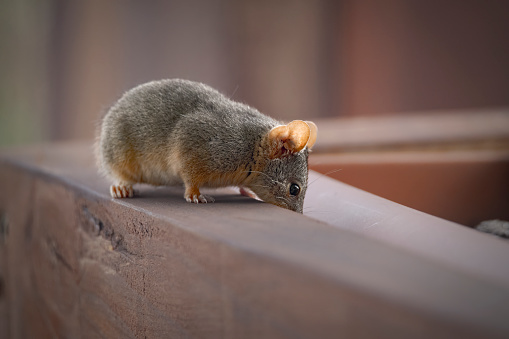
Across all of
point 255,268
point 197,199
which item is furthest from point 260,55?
point 255,268

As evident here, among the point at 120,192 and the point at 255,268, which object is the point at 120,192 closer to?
the point at 120,192

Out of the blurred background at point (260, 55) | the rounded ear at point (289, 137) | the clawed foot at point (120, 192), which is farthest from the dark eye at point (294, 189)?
the blurred background at point (260, 55)

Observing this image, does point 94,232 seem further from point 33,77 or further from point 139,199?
point 33,77

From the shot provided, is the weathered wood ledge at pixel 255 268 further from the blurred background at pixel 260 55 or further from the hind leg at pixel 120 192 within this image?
the blurred background at pixel 260 55

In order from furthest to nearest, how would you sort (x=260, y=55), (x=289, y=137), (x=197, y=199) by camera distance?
(x=260, y=55) < (x=289, y=137) < (x=197, y=199)

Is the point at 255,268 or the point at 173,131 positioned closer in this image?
the point at 255,268

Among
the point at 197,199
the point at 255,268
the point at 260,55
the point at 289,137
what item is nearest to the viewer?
the point at 255,268
